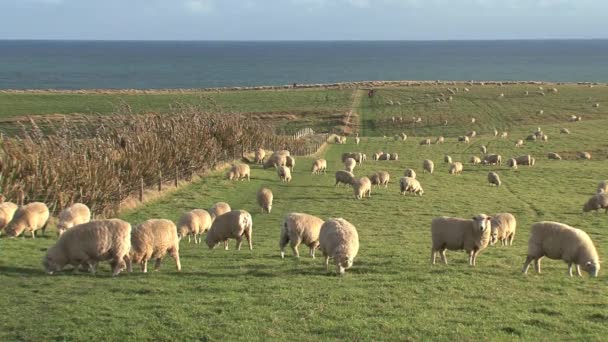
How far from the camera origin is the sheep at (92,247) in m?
13.2

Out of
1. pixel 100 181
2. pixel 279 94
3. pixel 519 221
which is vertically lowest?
pixel 519 221

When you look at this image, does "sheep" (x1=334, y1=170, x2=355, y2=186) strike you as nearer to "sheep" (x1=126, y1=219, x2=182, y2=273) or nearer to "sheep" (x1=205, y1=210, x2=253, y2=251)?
"sheep" (x1=205, y1=210, x2=253, y2=251)

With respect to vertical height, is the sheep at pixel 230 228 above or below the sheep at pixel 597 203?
above

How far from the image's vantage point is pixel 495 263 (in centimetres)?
1614

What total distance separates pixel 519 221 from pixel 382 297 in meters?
15.1

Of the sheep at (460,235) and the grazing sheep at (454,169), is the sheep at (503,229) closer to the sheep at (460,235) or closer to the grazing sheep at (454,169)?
the sheep at (460,235)

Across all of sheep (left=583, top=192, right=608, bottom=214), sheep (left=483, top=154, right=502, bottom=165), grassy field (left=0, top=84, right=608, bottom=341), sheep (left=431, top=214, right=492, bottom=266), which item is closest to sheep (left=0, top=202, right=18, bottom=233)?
grassy field (left=0, top=84, right=608, bottom=341)

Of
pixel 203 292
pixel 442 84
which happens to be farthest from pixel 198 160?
pixel 442 84

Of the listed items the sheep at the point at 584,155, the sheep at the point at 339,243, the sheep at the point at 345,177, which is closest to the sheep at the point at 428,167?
the sheep at the point at 345,177

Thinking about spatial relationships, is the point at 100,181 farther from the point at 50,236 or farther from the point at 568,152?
the point at 568,152

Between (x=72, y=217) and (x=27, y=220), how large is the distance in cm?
126

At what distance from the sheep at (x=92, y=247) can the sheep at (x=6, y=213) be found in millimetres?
5190

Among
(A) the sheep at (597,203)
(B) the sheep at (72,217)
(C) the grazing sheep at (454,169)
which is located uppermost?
(B) the sheep at (72,217)

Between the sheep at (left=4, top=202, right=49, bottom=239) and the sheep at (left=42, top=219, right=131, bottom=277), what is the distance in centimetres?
484
